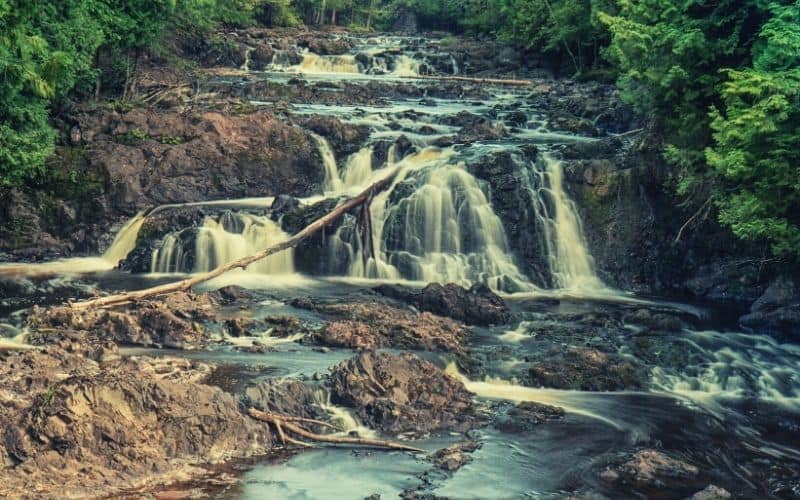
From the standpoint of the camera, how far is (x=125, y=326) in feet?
55.4

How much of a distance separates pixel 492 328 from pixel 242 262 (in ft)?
18.6

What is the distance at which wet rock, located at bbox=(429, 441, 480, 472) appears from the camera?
39.7ft

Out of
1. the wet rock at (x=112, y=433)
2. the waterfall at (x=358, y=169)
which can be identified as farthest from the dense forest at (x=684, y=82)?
the wet rock at (x=112, y=433)

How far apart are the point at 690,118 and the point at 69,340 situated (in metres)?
14.4

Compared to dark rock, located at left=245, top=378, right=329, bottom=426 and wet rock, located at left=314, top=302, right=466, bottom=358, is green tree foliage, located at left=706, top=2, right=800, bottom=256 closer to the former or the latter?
wet rock, located at left=314, top=302, right=466, bottom=358

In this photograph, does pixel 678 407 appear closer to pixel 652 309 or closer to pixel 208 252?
pixel 652 309

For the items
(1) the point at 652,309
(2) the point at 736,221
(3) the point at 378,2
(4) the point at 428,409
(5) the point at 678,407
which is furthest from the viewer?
(3) the point at 378,2

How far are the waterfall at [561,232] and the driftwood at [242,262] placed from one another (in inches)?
163

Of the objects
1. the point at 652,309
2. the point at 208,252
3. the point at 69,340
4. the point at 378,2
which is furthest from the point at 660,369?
the point at 378,2

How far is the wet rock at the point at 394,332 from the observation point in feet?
55.6

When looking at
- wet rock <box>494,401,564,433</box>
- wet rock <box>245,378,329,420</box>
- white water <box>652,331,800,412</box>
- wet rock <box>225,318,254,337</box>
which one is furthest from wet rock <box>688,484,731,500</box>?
wet rock <box>225,318,254,337</box>

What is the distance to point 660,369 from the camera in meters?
16.8

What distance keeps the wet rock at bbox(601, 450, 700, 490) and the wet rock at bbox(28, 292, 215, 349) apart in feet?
26.1

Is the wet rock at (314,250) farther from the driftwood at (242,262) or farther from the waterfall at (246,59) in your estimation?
the waterfall at (246,59)
